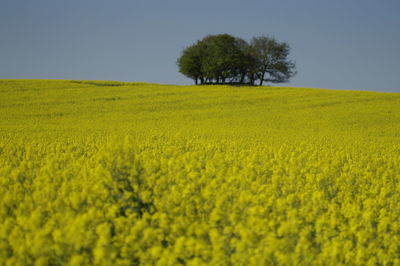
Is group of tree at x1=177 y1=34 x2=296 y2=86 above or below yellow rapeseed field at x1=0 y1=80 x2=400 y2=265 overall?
above

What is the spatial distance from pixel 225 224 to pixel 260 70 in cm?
4549

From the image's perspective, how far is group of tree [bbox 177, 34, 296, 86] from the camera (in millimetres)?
45375

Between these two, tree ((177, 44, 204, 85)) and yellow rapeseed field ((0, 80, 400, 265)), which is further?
tree ((177, 44, 204, 85))

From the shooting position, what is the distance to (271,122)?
20.1m

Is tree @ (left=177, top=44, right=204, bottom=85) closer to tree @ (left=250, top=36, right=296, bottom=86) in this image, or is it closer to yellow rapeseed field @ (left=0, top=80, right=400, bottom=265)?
tree @ (left=250, top=36, right=296, bottom=86)

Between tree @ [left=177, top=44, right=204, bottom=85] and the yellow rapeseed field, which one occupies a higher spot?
tree @ [left=177, top=44, right=204, bottom=85]

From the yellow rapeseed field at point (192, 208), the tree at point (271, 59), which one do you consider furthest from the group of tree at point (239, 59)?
the yellow rapeseed field at point (192, 208)

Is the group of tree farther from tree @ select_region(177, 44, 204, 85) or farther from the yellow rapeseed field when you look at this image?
the yellow rapeseed field

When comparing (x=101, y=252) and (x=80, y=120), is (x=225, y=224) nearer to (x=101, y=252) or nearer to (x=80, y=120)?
(x=101, y=252)

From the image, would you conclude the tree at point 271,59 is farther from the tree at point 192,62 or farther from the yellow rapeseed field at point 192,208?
the yellow rapeseed field at point 192,208

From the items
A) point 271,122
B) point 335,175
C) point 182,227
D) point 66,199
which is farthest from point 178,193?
point 271,122

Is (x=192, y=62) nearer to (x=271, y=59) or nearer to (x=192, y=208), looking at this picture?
(x=271, y=59)

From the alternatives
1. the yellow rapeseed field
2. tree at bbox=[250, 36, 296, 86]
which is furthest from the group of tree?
the yellow rapeseed field

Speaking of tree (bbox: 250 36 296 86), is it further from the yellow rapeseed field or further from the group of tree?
the yellow rapeseed field
